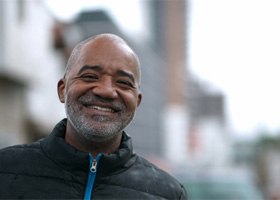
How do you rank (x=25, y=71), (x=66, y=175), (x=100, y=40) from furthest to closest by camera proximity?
(x=25, y=71), (x=100, y=40), (x=66, y=175)

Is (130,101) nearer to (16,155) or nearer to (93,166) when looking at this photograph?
(93,166)

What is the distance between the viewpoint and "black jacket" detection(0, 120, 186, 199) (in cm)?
263

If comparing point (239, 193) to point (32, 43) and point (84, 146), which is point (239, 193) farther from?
point (84, 146)

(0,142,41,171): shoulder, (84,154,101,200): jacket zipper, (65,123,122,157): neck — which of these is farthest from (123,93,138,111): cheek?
(0,142,41,171): shoulder

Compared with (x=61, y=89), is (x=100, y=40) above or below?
above

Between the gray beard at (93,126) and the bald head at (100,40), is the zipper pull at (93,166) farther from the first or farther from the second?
the bald head at (100,40)

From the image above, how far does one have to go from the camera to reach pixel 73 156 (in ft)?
8.77

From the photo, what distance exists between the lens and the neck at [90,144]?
2752mm

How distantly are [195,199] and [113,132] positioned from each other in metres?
9.93

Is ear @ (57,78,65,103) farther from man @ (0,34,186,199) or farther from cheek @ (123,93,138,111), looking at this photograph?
cheek @ (123,93,138,111)

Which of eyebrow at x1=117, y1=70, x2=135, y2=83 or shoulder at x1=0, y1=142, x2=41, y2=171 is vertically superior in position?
eyebrow at x1=117, y1=70, x2=135, y2=83

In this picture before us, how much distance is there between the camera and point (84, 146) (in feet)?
9.04

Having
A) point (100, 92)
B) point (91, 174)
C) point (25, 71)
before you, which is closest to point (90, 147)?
point (91, 174)

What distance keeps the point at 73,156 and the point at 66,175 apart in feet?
0.25
